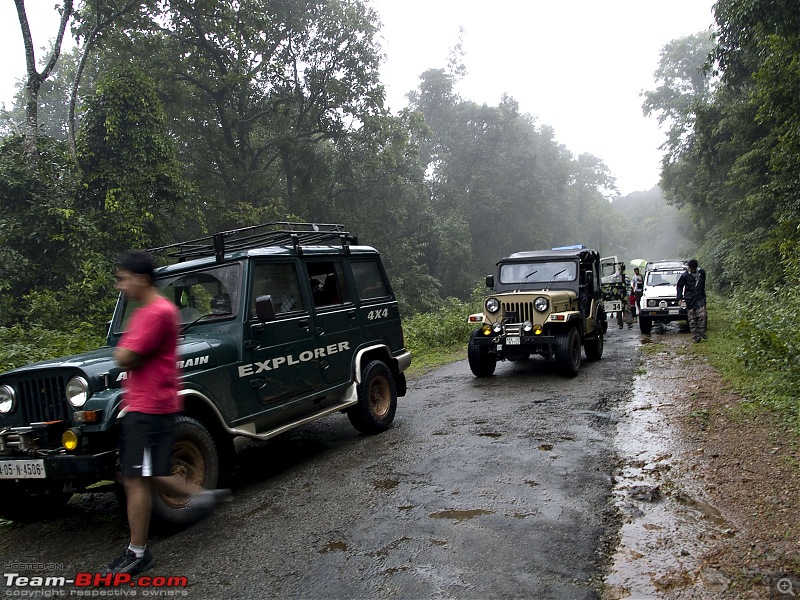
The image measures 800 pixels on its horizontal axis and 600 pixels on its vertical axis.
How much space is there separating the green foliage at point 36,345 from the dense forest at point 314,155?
168cm

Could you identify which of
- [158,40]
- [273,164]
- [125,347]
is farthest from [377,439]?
[273,164]

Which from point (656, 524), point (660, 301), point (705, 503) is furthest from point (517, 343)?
point (660, 301)

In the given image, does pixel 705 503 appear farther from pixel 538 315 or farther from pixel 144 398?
pixel 538 315

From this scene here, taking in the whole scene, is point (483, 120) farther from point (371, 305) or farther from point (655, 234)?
point (655, 234)

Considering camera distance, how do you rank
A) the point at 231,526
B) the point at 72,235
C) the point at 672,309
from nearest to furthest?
the point at 231,526 → the point at 72,235 → the point at 672,309

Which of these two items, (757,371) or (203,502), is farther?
(757,371)

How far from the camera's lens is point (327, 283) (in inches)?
257

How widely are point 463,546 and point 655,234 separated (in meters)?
96.7

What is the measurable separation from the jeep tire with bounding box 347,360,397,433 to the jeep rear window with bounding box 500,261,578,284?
492 cm

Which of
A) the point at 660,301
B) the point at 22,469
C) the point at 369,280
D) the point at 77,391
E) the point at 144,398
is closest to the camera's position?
the point at 144,398

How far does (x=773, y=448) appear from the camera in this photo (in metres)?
5.54

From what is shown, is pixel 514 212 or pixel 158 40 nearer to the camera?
pixel 158 40

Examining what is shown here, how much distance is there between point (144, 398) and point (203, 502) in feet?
3.59

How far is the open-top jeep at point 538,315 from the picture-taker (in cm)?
971
